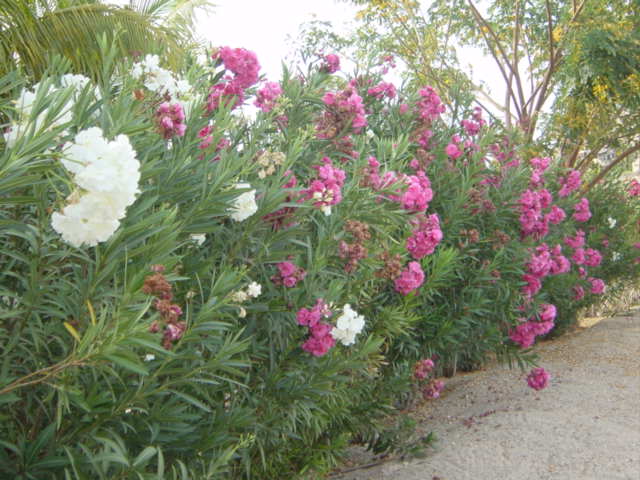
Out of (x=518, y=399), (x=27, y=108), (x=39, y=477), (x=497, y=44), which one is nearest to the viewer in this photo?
(x=27, y=108)

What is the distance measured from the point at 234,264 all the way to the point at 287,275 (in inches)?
9.1

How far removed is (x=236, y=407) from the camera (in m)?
2.72

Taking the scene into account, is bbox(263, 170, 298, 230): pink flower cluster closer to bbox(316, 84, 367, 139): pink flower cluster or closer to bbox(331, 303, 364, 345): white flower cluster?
bbox(331, 303, 364, 345): white flower cluster

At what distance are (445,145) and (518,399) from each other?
2274 mm

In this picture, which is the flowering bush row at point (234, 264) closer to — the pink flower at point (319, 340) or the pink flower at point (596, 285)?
the pink flower at point (319, 340)

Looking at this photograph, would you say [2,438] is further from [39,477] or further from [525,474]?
[525,474]

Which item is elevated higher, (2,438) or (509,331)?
(2,438)

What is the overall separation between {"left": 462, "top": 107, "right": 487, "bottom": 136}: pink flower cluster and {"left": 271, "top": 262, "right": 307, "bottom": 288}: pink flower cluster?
3.25 metres

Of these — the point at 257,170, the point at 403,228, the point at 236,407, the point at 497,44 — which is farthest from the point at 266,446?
the point at 497,44

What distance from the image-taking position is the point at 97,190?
1335 millimetres

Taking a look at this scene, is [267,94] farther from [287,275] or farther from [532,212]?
[532,212]

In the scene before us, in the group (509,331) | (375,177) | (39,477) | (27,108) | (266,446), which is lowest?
(509,331)

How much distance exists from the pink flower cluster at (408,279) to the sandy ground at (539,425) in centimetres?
118

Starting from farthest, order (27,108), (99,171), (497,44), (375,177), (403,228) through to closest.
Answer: (497,44) < (403,228) < (375,177) < (27,108) < (99,171)
